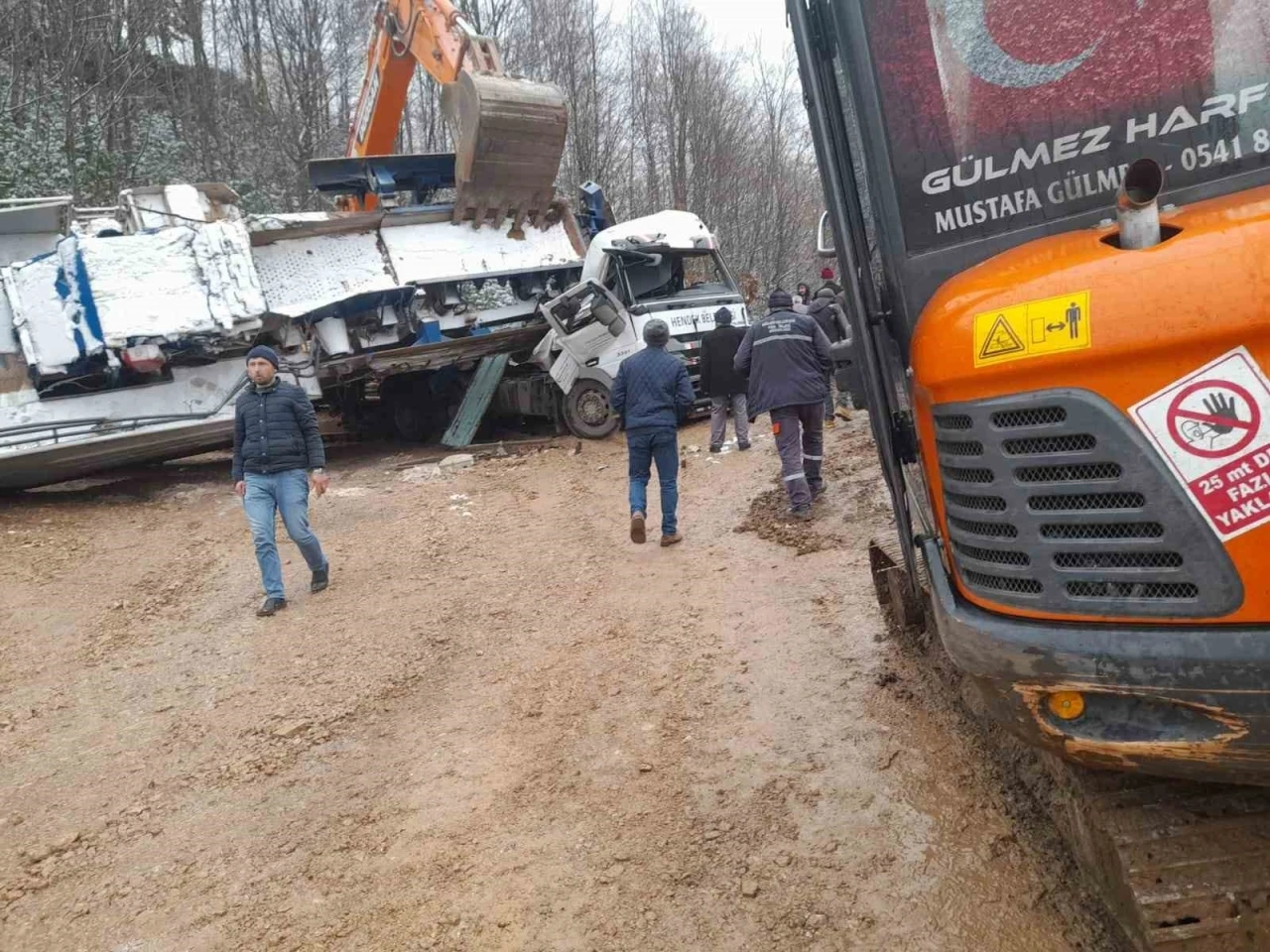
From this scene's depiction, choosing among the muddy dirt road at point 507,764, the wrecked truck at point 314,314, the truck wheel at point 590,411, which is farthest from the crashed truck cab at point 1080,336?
the truck wheel at point 590,411

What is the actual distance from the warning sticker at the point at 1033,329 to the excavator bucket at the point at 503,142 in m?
9.33

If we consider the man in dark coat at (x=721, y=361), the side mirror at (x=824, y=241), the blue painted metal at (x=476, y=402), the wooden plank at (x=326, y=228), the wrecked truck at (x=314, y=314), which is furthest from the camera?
the blue painted metal at (x=476, y=402)

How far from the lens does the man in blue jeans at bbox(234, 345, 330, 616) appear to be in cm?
623

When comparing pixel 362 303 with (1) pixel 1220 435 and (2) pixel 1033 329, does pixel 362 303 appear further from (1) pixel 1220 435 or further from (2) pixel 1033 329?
(1) pixel 1220 435

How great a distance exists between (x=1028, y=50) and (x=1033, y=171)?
0.30m

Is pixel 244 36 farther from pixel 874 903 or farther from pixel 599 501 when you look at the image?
pixel 874 903

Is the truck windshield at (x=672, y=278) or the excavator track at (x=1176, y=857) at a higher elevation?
the truck windshield at (x=672, y=278)

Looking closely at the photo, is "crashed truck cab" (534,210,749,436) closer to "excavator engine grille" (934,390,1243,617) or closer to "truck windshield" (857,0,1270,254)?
"truck windshield" (857,0,1270,254)

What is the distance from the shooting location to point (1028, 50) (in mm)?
2400

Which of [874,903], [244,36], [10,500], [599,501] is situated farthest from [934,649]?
[244,36]

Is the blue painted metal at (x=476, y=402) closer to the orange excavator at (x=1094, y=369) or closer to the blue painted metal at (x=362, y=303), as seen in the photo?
the blue painted metal at (x=362, y=303)

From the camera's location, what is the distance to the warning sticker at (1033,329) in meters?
1.93

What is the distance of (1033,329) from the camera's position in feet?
6.52

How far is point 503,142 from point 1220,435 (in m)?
10.3
